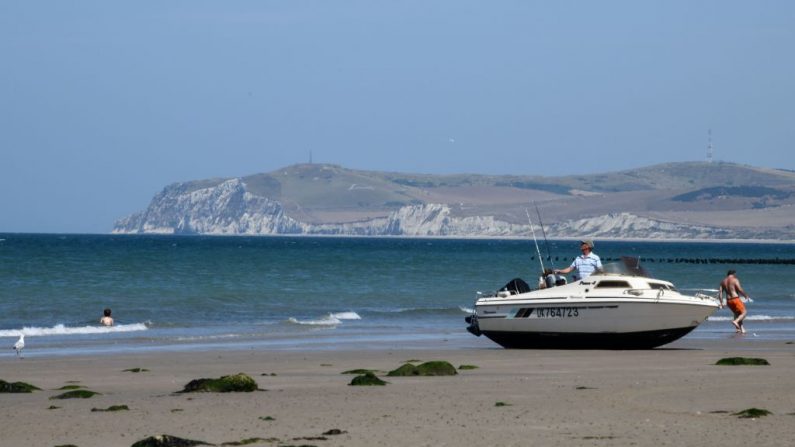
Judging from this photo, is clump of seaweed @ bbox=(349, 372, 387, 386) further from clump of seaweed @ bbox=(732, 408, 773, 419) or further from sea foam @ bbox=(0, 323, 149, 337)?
sea foam @ bbox=(0, 323, 149, 337)

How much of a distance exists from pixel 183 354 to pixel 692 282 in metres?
62.6

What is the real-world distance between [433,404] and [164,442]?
4111 millimetres

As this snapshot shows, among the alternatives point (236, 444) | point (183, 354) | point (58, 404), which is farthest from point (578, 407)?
point (183, 354)

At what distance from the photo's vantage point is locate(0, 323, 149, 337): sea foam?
3444cm

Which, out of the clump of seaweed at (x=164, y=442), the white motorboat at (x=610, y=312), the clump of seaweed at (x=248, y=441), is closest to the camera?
the clump of seaweed at (x=164, y=442)

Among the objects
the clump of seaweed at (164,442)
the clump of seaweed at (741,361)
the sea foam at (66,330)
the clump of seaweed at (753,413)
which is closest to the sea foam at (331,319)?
A: the sea foam at (66,330)

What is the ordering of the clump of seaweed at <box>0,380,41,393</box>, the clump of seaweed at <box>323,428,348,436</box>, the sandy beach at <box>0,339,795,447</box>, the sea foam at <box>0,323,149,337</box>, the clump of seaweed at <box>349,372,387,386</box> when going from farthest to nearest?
the sea foam at <box>0,323,149,337</box>
the clump of seaweed at <box>349,372,387,386</box>
the clump of seaweed at <box>0,380,41,393</box>
the clump of seaweed at <box>323,428,348,436</box>
the sandy beach at <box>0,339,795,447</box>

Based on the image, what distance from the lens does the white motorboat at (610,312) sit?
24703 mm

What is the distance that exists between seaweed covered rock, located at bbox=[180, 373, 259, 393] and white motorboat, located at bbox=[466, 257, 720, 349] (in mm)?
9244

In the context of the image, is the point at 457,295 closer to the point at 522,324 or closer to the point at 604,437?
the point at 522,324

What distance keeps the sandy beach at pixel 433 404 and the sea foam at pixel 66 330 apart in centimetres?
1166

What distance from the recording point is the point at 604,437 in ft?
40.2

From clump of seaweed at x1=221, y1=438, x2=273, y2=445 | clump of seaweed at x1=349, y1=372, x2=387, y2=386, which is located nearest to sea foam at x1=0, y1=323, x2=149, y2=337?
Answer: clump of seaweed at x1=349, y1=372, x2=387, y2=386

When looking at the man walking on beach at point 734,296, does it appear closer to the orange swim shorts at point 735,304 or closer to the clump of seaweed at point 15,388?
the orange swim shorts at point 735,304
